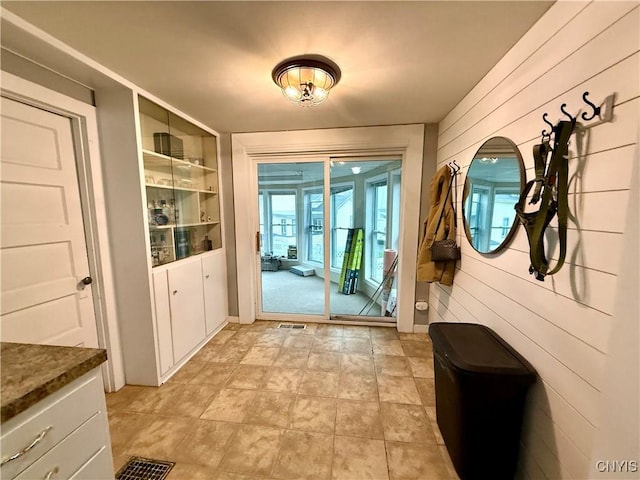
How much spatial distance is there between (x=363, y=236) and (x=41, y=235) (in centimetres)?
310

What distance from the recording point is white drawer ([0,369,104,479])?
64 cm

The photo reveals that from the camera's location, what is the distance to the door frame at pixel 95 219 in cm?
163

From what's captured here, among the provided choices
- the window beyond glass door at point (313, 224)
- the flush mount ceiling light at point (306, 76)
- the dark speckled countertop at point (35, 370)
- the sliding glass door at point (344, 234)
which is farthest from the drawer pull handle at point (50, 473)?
the window beyond glass door at point (313, 224)

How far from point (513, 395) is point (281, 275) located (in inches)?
169

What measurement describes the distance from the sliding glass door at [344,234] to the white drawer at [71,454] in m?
2.36

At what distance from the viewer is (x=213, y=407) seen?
1.75 metres

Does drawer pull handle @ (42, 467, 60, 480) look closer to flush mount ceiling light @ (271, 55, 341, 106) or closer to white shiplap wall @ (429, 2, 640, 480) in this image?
white shiplap wall @ (429, 2, 640, 480)

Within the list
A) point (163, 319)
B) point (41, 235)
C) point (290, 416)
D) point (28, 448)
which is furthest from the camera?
point (163, 319)

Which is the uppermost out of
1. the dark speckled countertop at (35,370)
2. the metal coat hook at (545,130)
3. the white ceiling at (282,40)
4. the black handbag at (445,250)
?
the white ceiling at (282,40)

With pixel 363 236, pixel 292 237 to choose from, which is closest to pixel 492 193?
pixel 363 236

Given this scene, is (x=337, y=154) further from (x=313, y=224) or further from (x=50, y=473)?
(x=50, y=473)

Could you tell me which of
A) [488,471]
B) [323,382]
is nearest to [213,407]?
[323,382]

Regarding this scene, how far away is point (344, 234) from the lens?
11.5ft

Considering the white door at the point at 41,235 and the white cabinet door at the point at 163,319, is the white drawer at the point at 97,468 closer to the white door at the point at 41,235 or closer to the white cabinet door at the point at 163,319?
the white door at the point at 41,235
